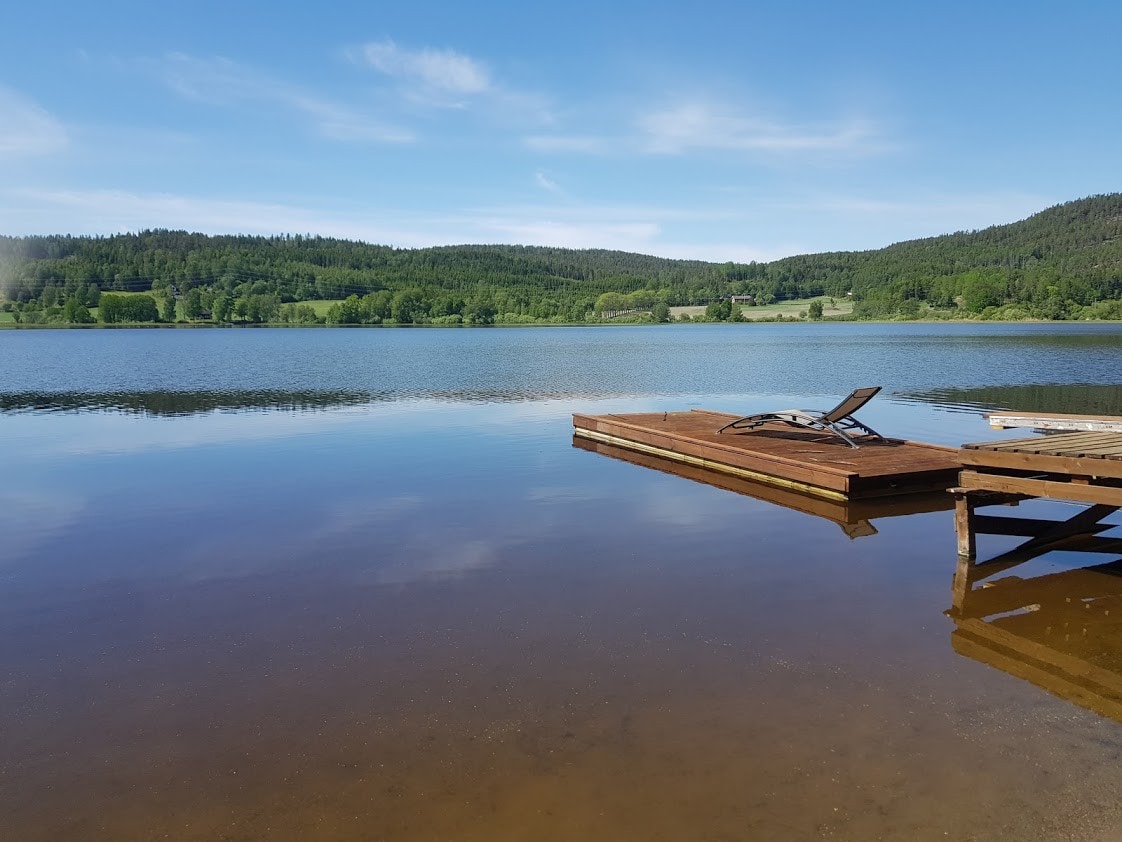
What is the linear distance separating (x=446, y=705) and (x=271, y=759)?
0.99m

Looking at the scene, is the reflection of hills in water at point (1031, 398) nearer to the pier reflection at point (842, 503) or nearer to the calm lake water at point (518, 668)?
the pier reflection at point (842, 503)

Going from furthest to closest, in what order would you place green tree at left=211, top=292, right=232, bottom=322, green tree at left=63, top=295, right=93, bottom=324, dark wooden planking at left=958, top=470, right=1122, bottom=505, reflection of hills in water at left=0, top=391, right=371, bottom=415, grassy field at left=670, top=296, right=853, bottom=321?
grassy field at left=670, top=296, right=853, bottom=321, green tree at left=211, top=292, right=232, bottom=322, green tree at left=63, top=295, right=93, bottom=324, reflection of hills in water at left=0, top=391, right=371, bottom=415, dark wooden planking at left=958, top=470, right=1122, bottom=505

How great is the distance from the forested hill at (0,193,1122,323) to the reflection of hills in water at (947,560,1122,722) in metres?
117

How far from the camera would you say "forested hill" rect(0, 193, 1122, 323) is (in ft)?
399

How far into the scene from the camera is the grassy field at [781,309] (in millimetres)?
136625

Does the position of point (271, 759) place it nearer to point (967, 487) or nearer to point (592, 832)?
point (592, 832)

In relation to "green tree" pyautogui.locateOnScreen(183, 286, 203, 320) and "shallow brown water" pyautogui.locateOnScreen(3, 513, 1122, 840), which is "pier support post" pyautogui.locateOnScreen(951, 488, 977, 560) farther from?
"green tree" pyautogui.locateOnScreen(183, 286, 203, 320)

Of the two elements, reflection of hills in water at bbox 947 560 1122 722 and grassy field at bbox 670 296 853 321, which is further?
grassy field at bbox 670 296 853 321

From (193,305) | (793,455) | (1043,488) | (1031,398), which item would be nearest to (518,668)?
(1043,488)

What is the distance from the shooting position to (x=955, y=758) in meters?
4.03

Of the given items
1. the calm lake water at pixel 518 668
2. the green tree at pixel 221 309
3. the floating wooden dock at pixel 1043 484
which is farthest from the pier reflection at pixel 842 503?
the green tree at pixel 221 309

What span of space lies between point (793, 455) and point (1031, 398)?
14796 mm

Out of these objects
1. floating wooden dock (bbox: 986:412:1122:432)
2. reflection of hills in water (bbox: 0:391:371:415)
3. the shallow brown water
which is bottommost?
reflection of hills in water (bbox: 0:391:371:415)

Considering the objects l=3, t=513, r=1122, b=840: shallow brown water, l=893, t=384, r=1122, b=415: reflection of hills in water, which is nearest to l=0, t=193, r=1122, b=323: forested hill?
l=893, t=384, r=1122, b=415: reflection of hills in water
